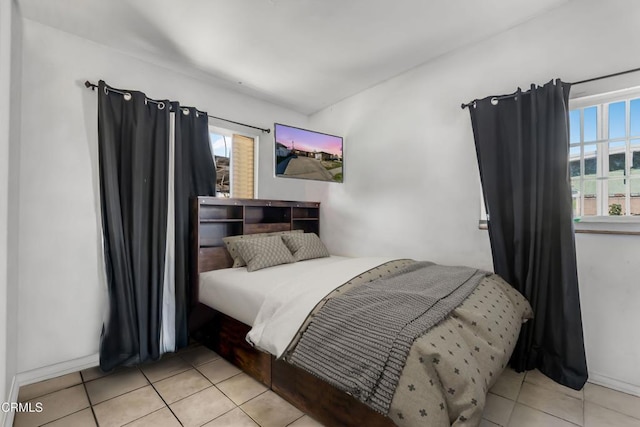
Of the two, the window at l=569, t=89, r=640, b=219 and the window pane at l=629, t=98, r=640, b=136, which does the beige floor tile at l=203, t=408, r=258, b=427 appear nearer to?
the window at l=569, t=89, r=640, b=219

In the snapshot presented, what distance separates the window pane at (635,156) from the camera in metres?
1.96

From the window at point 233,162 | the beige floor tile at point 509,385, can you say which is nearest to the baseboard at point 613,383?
the beige floor tile at point 509,385

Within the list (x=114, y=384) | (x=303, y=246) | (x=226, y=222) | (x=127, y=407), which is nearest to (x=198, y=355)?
A: (x=114, y=384)

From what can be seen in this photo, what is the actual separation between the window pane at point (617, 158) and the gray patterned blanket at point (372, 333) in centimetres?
136

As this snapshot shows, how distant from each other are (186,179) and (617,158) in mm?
3388

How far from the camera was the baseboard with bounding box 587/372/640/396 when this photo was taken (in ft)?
6.09

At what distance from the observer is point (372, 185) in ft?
10.8

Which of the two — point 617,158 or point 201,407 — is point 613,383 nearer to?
point 617,158

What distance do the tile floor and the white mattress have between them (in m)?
0.48

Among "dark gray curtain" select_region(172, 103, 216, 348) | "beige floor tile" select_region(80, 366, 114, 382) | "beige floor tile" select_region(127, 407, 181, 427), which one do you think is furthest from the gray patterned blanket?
"beige floor tile" select_region(80, 366, 114, 382)

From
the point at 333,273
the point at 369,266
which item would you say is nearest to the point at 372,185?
the point at 369,266

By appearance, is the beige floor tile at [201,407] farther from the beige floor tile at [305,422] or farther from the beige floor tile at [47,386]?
the beige floor tile at [47,386]

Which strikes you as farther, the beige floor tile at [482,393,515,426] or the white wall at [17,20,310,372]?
the white wall at [17,20,310,372]

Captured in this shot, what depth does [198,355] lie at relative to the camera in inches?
98.4
